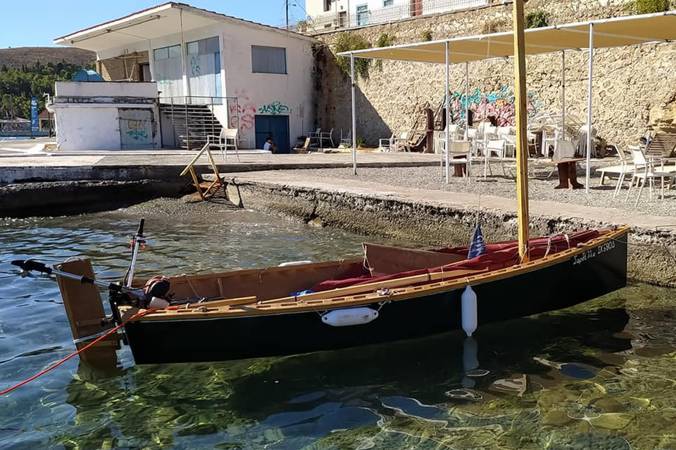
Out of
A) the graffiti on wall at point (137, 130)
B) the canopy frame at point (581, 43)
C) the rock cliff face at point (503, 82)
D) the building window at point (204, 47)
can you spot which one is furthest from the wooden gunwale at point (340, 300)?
the graffiti on wall at point (137, 130)

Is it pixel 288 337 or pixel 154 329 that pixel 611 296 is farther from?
pixel 154 329

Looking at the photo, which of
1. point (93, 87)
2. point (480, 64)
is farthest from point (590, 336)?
point (93, 87)

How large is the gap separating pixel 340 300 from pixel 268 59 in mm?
22807

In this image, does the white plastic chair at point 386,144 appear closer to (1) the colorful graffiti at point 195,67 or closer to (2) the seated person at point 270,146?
(2) the seated person at point 270,146

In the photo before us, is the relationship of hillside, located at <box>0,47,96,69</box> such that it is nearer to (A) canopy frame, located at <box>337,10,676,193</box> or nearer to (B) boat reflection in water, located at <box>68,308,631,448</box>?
(A) canopy frame, located at <box>337,10,676,193</box>

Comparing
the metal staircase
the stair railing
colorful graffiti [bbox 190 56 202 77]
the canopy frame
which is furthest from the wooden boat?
colorful graffiti [bbox 190 56 202 77]

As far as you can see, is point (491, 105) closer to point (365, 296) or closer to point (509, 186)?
point (509, 186)

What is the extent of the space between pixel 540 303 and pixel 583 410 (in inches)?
67.0

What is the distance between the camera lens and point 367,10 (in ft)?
128

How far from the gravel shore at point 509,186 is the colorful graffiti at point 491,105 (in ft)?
15.5

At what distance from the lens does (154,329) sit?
16.8ft

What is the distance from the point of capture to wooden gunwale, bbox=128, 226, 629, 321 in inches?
203

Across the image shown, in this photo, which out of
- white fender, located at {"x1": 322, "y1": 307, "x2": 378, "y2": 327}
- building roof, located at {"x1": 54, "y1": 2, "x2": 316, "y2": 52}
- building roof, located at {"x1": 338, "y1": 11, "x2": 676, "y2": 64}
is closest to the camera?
white fender, located at {"x1": 322, "y1": 307, "x2": 378, "y2": 327}

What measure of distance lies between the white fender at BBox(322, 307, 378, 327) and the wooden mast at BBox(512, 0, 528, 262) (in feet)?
6.32
